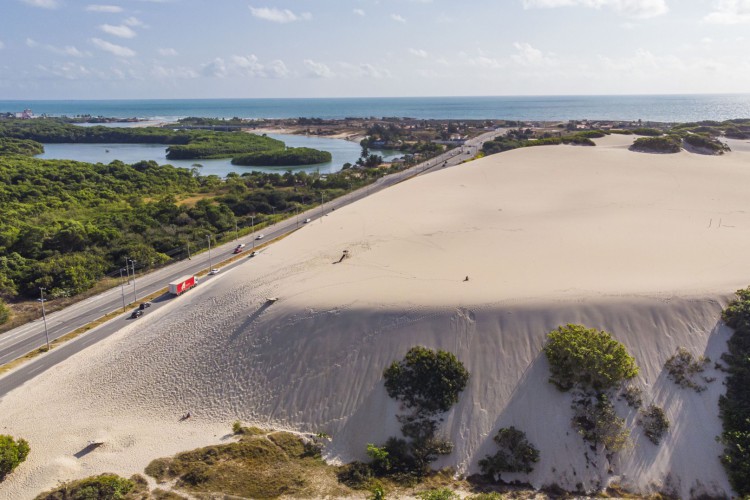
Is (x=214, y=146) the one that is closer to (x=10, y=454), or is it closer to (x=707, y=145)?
(x=707, y=145)

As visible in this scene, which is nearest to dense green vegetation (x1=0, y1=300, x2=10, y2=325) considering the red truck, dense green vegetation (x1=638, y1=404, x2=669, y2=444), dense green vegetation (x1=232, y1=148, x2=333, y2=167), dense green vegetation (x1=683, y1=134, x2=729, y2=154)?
the red truck

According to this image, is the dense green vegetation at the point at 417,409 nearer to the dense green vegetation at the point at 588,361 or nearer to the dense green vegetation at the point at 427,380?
the dense green vegetation at the point at 427,380

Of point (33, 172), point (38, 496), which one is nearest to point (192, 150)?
point (33, 172)

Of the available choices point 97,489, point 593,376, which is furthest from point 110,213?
point 593,376

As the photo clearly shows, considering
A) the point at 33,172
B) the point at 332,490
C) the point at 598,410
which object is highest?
the point at 33,172

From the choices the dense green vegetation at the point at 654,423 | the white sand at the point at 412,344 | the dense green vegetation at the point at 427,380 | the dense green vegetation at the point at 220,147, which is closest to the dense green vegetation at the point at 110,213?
the white sand at the point at 412,344

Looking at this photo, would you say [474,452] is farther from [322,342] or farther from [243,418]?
[243,418]
